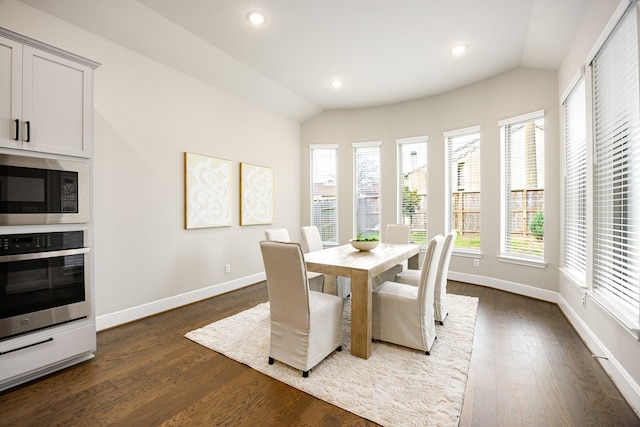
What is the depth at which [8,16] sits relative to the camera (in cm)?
234

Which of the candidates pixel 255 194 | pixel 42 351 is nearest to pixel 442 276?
pixel 255 194

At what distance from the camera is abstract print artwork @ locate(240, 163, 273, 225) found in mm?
4461

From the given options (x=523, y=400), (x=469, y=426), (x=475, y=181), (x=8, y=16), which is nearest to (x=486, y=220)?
(x=475, y=181)

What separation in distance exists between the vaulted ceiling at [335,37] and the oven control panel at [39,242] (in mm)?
1973

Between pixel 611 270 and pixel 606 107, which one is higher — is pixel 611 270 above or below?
below

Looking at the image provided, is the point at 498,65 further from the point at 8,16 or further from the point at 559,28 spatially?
the point at 8,16

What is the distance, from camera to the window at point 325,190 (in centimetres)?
566

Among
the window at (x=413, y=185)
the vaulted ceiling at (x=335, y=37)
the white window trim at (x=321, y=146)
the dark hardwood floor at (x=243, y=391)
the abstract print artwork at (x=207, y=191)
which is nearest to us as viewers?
the dark hardwood floor at (x=243, y=391)

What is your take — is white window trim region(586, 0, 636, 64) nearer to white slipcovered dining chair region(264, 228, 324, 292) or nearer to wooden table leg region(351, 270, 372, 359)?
wooden table leg region(351, 270, 372, 359)

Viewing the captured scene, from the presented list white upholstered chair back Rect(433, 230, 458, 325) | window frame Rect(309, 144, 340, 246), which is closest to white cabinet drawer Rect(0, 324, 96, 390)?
white upholstered chair back Rect(433, 230, 458, 325)

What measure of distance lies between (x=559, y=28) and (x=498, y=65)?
3.22ft

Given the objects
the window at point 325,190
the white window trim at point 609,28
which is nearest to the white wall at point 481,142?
the window at point 325,190

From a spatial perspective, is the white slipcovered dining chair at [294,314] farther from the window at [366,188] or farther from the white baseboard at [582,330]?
the window at [366,188]

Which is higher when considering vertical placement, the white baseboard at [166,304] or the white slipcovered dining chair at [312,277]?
the white slipcovered dining chair at [312,277]
